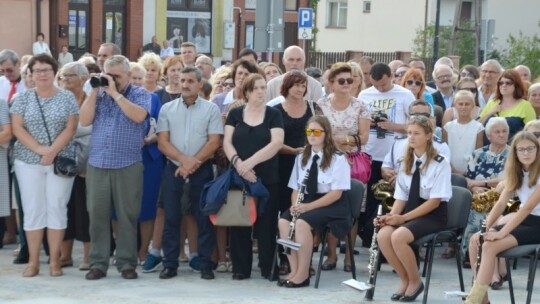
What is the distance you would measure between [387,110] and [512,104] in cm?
155

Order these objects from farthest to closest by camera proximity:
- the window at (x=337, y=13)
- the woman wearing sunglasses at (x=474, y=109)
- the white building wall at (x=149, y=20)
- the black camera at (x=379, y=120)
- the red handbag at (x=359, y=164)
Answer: the window at (x=337, y=13)
the white building wall at (x=149, y=20)
the woman wearing sunglasses at (x=474, y=109)
the black camera at (x=379, y=120)
the red handbag at (x=359, y=164)

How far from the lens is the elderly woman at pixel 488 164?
11.9 metres

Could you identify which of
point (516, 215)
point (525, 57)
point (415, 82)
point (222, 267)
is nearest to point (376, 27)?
point (525, 57)

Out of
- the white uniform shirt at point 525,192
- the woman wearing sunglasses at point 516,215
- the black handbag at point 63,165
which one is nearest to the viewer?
the woman wearing sunglasses at point 516,215

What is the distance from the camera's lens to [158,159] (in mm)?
11711

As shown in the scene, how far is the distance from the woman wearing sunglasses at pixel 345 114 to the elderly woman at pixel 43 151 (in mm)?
2466

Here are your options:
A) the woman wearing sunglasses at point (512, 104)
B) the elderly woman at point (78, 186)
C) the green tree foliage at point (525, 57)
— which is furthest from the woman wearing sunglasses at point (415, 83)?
the green tree foliage at point (525, 57)

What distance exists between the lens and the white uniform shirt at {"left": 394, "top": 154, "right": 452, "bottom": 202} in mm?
10258

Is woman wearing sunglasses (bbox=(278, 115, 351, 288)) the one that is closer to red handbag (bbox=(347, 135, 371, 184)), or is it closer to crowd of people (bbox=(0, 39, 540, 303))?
crowd of people (bbox=(0, 39, 540, 303))

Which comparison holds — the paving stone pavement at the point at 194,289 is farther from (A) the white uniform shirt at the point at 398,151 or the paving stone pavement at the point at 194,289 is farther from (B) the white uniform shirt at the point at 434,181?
(A) the white uniform shirt at the point at 398,151

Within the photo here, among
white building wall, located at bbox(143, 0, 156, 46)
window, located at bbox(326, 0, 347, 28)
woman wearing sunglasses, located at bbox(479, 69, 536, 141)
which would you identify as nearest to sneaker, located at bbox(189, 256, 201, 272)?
woman wearing sunglasses, located at bbox(479, 69, 536, 141)

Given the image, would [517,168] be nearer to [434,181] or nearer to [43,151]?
[434,181]

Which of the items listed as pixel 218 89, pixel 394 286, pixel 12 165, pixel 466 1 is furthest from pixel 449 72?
pixel 466 1

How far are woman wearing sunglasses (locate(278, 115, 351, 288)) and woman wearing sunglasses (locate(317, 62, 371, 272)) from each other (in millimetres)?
780
